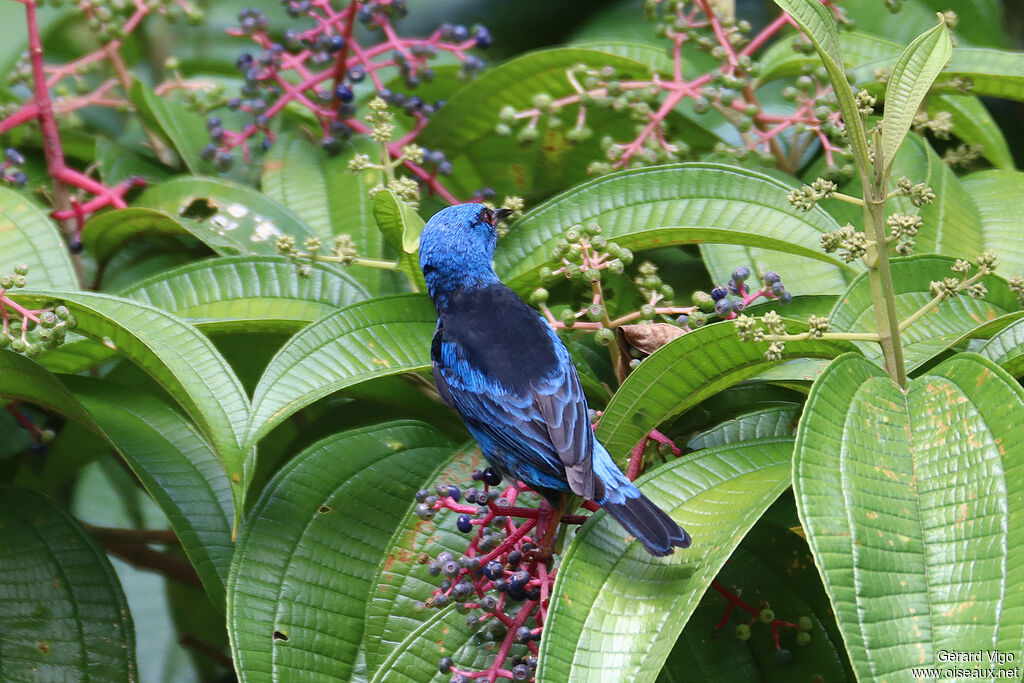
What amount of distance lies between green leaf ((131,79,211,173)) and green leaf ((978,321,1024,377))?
2.00m

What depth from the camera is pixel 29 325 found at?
1.80m

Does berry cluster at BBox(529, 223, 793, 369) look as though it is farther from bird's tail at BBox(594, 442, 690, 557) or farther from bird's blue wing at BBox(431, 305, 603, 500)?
bird's tail at BBox(594, 442, 690, 557)

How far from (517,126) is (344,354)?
3.41 feet

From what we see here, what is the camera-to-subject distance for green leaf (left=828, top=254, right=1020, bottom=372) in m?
1.78

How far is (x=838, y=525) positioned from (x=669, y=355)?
0.39 m

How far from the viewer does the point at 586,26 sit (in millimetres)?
3414

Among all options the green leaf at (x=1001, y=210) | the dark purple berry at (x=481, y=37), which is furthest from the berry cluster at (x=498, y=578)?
the dark purple berry at (x=481, y=37)

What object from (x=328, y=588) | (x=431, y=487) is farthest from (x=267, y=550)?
(x=431, y=487)

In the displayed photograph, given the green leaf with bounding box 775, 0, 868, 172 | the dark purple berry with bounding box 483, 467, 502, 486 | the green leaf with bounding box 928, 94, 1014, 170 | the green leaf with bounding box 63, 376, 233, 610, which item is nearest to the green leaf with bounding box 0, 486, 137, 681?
the green leaf with bounding box 63, 376, 233, 610

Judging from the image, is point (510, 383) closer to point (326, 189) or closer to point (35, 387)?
point (35, 387)

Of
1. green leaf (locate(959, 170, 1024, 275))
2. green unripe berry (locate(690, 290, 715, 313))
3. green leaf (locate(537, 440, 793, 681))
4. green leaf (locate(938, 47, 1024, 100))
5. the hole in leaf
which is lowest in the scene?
green leaf (locate(537, 440, 793, 681))

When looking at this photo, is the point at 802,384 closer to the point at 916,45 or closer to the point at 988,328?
the point at 988,328

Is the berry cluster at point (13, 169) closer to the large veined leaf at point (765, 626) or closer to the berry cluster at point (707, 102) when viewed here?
the berry cluster at point (707, 102)

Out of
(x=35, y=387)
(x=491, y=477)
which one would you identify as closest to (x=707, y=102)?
(x=491, y=477)
